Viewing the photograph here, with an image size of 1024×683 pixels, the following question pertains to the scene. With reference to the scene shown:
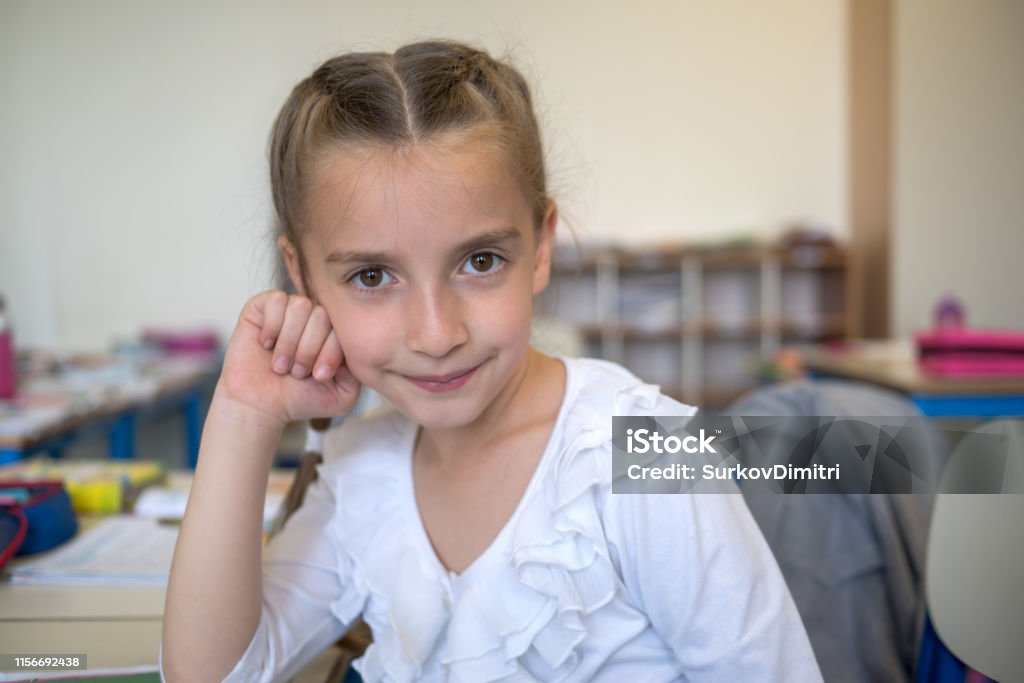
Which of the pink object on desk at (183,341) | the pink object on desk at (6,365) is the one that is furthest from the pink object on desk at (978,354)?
the pink object on desk at (183,341)

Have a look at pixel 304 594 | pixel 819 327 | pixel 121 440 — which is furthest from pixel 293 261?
pixel 819 327

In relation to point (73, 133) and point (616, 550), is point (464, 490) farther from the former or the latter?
point (73, 133)

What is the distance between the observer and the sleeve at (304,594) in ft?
2.20

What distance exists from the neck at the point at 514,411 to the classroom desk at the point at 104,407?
0.40 metres

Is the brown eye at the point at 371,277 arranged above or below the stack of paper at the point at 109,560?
above

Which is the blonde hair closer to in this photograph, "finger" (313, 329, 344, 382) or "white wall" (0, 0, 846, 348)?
"finger" (313, 329, 344, 382)

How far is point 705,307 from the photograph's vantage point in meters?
4.53

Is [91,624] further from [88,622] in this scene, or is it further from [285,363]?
[285,363]

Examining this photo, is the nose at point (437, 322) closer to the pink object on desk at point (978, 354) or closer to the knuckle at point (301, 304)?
the knuckle at point (301, 304)

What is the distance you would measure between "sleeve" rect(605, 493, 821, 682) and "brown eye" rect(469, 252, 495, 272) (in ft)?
0.72

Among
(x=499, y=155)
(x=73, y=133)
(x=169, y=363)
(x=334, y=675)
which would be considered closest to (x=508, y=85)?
(x=499, y=155)

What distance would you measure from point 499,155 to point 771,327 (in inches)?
153

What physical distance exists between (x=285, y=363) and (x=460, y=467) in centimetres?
20

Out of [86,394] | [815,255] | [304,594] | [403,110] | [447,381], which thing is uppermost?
[815,255]
